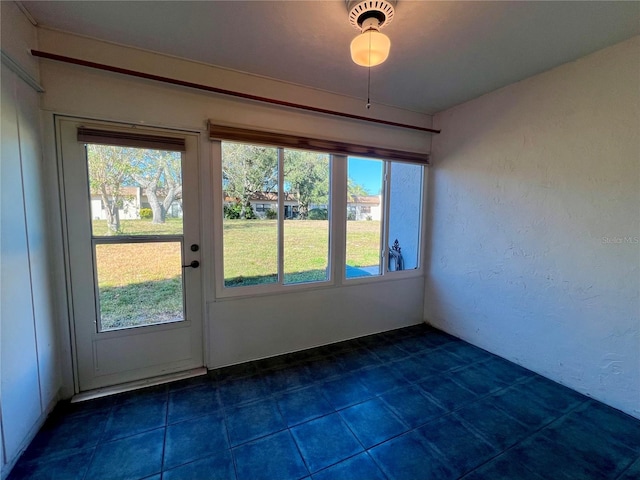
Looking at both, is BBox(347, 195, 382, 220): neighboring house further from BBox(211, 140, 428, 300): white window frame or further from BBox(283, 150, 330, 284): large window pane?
BBox(283, 150, 330, 284): large window pane

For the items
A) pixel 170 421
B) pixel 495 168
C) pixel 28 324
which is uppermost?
pixel 495 168

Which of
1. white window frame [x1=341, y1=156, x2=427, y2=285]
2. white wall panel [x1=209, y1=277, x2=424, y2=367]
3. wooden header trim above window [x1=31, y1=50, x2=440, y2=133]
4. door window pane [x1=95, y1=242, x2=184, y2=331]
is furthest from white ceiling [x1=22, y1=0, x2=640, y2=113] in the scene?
white wall panel [x1=209, y1=277, x2=424, y2=367]

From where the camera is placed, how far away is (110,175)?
6.48ft

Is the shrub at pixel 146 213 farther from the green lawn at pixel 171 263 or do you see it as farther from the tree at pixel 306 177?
the tree at pixel 306 177

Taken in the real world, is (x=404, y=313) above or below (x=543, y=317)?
below

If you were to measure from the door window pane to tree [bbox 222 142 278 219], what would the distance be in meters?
0.65

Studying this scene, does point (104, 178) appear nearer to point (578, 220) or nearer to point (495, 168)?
point (495, 168)

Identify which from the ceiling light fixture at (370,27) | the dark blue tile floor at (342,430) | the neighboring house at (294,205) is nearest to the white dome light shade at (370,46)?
the ceiling light fixture at (370,27)

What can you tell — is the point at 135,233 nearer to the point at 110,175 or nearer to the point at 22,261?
the point at 110,175

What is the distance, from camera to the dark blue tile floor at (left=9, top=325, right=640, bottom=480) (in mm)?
1439

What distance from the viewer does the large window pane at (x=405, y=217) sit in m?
3.17

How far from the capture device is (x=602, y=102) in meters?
1.90

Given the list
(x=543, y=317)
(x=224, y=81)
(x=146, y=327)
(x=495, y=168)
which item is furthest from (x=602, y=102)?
(x=146, y=327)

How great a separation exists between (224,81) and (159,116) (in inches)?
23.2
